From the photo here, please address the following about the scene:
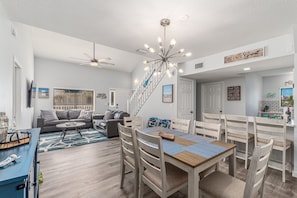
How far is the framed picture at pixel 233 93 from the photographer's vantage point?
5.11 metres

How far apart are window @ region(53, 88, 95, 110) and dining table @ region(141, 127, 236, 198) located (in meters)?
6.29

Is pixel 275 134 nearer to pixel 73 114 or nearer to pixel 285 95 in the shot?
pixel 285 95

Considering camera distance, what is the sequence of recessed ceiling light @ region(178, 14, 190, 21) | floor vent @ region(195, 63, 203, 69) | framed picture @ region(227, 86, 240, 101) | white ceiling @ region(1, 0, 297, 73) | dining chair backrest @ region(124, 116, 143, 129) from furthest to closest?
framed picture @ region(227, 86, 240, 101) → floor vent @ region(195, 63, 203, 69) → dining chair backrest @ region(124, 116, 143, 129) → recessed ceiling light @ region(178, 14, 190, 21) → white ceiling @ region(1, 0, 297, 73)

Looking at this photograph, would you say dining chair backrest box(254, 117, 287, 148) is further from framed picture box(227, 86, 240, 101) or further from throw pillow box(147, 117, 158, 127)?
throw pillow box(147, 117, 158, 127)

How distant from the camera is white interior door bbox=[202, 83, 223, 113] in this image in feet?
18.6

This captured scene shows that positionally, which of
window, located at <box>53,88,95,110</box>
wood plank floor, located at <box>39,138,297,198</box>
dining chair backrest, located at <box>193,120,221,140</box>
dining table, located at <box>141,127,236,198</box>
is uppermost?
window, located at <box>53,88,95,110</box>

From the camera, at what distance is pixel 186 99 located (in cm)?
497

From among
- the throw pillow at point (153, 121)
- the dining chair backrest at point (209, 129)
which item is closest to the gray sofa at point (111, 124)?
the throw pillow at point (153, 121)

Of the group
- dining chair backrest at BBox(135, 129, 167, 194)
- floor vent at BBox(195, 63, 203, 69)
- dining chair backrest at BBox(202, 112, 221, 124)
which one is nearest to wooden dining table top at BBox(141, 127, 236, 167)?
dining chair backrest at BBox(135, 129, 167, 194)

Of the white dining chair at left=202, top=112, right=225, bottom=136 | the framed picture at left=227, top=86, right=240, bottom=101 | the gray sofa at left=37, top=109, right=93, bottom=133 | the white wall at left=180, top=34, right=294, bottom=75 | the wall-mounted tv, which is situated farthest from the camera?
the gray sofa at left=37, top=109, right=93, bottom=133

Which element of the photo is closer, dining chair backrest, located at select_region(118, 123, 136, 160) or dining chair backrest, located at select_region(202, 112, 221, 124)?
dining chair backrest, located at select_region(118, 123, 136, 160)

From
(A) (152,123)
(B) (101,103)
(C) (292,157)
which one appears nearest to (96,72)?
(B) (101,103)

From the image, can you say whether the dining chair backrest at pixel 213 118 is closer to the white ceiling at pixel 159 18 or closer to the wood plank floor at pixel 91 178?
the wood plank floor at pixel 91 178

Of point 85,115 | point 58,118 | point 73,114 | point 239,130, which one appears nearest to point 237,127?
point 239,130
